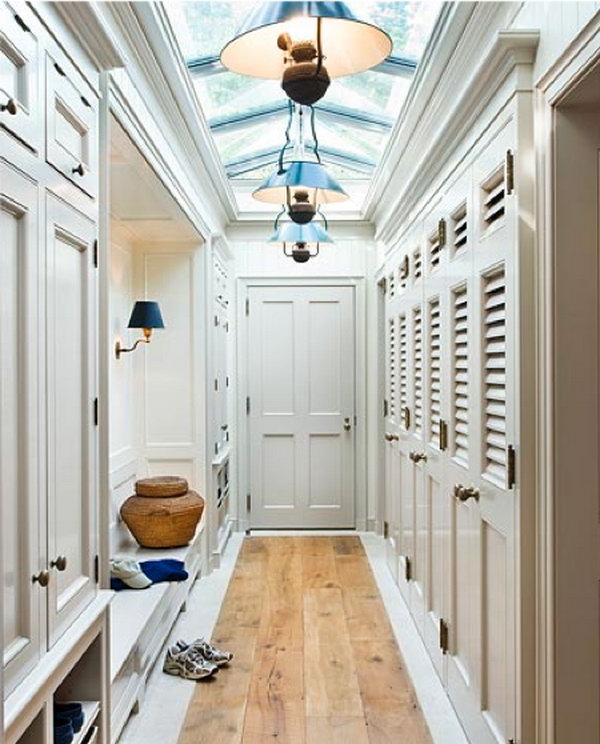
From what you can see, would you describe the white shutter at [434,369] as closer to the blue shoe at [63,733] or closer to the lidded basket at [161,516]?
the lidded basket at [161,516]

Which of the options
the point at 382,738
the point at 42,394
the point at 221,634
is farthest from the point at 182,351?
the point at 42,394

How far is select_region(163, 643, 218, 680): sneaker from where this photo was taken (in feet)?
10.4

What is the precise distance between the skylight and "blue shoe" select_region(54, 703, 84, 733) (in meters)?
A: 2.45

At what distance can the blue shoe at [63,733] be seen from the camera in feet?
5.76

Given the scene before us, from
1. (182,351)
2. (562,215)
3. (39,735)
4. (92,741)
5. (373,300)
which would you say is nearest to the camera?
(39,735)

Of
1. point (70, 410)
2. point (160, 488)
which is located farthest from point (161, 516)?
point (70, 410)

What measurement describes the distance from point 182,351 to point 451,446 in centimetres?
237

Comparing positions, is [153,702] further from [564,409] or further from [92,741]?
[564,409]

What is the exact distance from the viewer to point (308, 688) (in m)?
3.08

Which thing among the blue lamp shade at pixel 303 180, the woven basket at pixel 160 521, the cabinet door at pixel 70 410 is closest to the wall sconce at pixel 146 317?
the woven basket at pixel 160 521

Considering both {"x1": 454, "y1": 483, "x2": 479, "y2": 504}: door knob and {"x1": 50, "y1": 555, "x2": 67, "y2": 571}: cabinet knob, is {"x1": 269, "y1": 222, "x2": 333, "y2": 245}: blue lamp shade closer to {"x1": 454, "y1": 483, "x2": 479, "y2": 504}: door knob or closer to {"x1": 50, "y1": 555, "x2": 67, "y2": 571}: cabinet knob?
{"x1": 454, "y1": 483, "x2": 479, "y2": 504}: door knob

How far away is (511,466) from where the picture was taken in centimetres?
205

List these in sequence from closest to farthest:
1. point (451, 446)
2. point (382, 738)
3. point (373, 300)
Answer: point (382, 738)
point (451, 446)
point (373, 300)

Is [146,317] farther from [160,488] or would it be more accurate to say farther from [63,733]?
[63,733]
